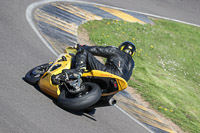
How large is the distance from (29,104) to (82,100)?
100 centimetres

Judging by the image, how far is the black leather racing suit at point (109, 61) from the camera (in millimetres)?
6207

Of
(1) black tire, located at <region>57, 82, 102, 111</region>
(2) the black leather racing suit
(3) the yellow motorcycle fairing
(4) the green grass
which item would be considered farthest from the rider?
(4) the green grass

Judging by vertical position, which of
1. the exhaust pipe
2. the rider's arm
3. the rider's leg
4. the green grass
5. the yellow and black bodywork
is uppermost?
the rider's arm

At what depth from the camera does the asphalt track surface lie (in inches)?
204

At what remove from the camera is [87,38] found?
36.6 feet

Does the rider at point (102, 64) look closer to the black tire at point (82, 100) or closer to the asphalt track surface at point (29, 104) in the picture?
the black tire at point (82, 100)

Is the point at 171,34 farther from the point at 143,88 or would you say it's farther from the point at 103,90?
the point at 103,90

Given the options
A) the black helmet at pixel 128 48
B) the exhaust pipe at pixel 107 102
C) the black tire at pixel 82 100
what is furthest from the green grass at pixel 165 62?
the black tire at pixel 82 100

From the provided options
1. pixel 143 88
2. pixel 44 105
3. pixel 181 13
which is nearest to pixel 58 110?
pixel 44 105

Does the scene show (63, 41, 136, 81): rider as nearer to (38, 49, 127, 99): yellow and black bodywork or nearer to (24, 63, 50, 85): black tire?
(38, 49, 127, 99): yellow and black bodywork

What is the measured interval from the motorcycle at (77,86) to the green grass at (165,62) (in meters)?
2.65

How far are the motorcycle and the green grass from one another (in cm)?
265

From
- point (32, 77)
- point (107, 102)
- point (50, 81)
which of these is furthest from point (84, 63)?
point (32, 77)

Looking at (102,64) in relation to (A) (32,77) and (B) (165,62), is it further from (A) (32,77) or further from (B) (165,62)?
(B) (165,62)
